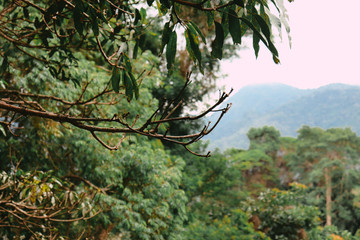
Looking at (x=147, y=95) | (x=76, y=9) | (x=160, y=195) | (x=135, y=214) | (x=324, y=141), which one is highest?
(x=324, y=141)

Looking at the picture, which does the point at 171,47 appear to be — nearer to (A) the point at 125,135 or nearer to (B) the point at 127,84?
(B) the point at 127,84

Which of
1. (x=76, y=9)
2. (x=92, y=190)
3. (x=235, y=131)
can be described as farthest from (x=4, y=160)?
(x=235, y=131)

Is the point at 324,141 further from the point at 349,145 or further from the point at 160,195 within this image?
the point at 160,195

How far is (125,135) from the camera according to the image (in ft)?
8.94

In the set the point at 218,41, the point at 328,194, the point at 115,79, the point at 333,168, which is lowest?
the point at 115,79

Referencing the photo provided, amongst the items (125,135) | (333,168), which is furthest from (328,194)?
(125,135)

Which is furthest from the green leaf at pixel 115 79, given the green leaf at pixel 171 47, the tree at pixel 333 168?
the tree at pixel 333 168

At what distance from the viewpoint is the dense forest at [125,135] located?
0.78 metres

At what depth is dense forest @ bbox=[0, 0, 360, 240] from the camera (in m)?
0.78

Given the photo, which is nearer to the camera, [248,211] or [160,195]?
[160,195]

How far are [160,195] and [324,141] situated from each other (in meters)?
10.7

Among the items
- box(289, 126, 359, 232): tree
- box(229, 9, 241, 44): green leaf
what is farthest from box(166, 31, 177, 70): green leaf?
box(289, 126, 359, 232): tree

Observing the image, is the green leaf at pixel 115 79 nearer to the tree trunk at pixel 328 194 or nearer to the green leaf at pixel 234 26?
the green leaf at pixel 234 26

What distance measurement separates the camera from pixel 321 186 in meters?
12.9
